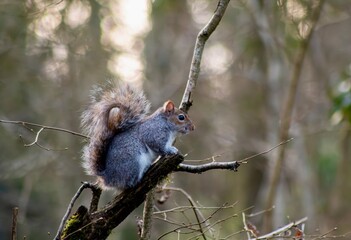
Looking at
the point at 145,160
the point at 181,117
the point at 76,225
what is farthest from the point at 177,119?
the point at 76,225

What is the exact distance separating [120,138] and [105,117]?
18 centimetres

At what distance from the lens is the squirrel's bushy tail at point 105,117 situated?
362 centimetres

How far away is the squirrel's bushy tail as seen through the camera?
3.62 meters

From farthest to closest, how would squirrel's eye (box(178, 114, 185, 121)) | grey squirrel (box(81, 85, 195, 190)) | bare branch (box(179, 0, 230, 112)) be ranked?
squirrel's eye (box(178, 114, 185, 121)), grey squirrel (box(81, 85, 195, 190)), bare branch (box(179, 0, 230, 112))

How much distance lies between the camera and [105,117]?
3.62 meters

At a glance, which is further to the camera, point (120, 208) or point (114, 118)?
point (114, 118)

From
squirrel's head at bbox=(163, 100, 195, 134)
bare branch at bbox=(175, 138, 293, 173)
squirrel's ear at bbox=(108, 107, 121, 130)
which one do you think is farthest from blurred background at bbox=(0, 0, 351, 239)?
bare branch at bbox=(175, 138, 293, 173)

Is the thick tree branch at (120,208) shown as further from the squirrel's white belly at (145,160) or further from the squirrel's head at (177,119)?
the squirrel's head at (177,119)

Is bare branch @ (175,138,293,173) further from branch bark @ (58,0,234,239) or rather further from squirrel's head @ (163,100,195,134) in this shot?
squirrel's head @ (163,100,195,134)

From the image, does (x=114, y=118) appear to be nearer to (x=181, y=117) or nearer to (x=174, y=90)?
(x=181, y=117)

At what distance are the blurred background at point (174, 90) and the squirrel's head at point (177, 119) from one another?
267cm

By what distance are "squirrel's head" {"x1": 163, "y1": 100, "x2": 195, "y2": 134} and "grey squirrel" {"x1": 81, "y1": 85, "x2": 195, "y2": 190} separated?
0.36 feet

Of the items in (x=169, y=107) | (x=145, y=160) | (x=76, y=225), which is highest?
(x=169, y=107)

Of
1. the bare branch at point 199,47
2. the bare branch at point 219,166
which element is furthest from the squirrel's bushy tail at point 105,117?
the bare branch at point 219,166
